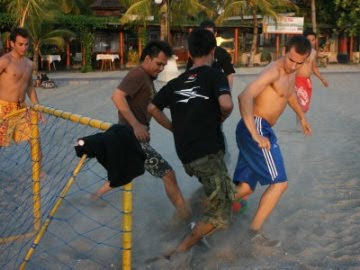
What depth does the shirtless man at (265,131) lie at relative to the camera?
13.8ft

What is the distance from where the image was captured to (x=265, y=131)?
4.39m

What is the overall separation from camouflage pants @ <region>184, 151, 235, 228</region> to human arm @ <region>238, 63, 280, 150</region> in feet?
1.31

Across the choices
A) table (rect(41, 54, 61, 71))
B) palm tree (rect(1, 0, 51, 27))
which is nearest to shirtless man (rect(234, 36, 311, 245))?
palm tree (rect(1, 0, 51, 27))

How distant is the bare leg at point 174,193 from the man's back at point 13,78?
246 centimetres

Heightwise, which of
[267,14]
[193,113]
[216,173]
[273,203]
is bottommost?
[273,203]

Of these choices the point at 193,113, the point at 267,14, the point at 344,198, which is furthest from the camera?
the point at 267,14

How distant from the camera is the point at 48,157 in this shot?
24.0 feet

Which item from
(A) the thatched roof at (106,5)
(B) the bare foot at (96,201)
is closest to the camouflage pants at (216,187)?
(B) the bare foot at (96,201)

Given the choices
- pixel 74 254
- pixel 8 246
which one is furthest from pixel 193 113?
pixel 8 246

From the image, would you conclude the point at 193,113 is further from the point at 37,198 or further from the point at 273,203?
the point at 37,198

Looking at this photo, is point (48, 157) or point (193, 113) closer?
point (193, 113)

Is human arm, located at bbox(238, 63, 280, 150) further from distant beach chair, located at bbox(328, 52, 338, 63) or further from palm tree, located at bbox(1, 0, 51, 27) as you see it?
distant beach chair, located at bbox(328, 52, 338, 63)

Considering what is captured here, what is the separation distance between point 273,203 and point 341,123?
6.73 m

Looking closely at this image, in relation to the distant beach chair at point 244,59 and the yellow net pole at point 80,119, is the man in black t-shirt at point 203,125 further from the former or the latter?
the distant beach chair at point 244,59
